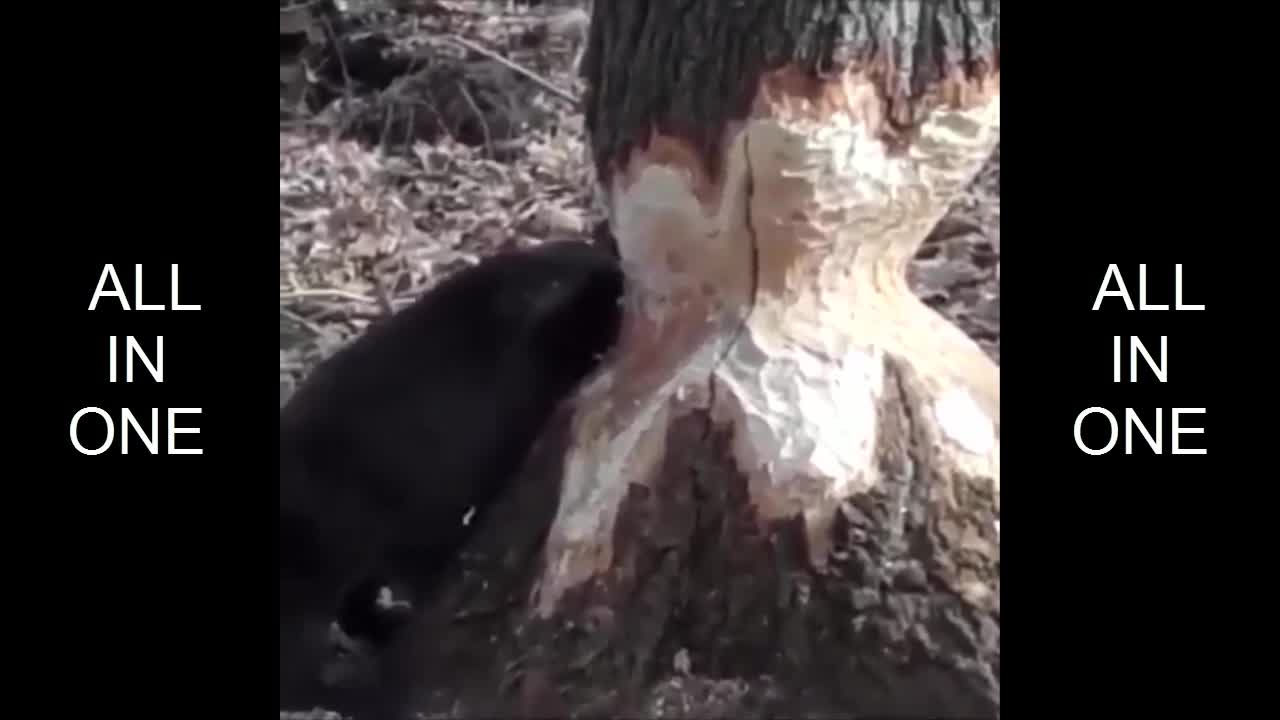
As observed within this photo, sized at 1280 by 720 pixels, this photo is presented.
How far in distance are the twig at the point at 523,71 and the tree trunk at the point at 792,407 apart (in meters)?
2.64

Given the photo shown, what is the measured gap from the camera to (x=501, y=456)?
7.93 ft

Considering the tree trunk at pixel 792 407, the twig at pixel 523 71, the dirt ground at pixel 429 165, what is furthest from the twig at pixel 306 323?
the tree trunk at pixel 792 407

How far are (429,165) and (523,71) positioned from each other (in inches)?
16.4

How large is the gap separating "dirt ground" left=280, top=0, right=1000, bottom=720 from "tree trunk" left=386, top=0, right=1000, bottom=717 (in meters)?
1.27

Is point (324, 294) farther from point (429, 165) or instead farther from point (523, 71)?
point (523, 71)

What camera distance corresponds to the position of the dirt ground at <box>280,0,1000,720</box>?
3836mm

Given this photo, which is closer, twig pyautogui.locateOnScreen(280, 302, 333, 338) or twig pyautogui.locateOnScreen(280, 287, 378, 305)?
twig pyautogui.locateOnScreen(280, 302, 333, 338)

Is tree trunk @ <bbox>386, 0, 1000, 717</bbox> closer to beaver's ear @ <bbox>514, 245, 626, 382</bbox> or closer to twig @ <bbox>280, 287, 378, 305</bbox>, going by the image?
beaver's ear @ <bbox>514, 245, 626, 382</bbox>

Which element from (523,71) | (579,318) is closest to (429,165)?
(523,71)

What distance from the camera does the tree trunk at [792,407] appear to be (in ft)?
6.63

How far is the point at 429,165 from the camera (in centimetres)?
463

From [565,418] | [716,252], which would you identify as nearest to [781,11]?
[716,252]

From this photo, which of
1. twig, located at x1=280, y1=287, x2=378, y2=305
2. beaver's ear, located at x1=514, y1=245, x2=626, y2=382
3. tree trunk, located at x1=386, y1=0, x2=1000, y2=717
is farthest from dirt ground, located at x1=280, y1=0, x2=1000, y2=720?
tree trunk, located at x1=386, y1=0, x2=1000, y2=717

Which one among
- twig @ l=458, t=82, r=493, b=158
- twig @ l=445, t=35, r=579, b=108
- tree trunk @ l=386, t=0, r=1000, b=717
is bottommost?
tree trunk @ l=386, t=0, r=1000, b=717
